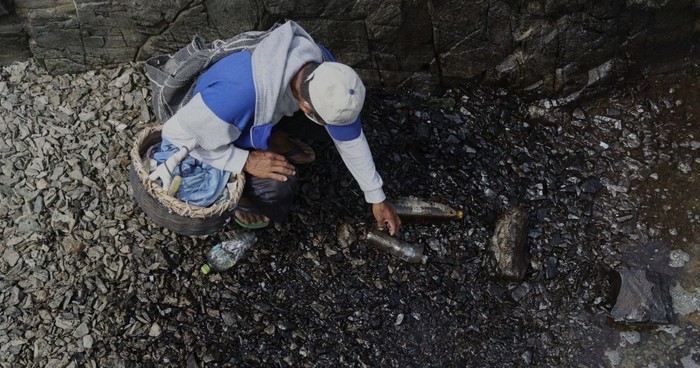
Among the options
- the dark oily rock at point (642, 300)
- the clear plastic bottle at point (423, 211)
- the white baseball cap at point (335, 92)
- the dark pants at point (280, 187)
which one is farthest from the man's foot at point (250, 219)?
the dark oily rock at point (642, 300)

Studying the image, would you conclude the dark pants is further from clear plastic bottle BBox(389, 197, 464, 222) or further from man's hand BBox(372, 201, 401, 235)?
clear plastic bottle BBox(389, 197, 464, 222)

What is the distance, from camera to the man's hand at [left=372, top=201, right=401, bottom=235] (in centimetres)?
464

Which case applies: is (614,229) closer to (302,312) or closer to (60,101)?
(302,312)

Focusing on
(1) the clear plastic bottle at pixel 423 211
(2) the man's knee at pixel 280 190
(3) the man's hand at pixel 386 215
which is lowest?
(1) the clear plastic bottle at pixel 423 211

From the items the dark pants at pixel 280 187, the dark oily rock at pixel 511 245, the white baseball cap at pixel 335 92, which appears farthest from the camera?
the dark oily rock at pixel 511 245

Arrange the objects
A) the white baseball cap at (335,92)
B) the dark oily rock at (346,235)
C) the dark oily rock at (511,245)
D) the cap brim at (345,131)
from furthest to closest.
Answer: the dark oily rock at (346,235) → the dark oily rock at (511,245) → the cap brim at (345,131) → the white baseball cap at (335,92)

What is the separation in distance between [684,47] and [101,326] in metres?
5.36

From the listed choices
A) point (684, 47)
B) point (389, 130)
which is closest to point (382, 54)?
point (389, 130)

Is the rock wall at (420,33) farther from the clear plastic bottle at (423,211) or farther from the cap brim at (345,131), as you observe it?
the cap brim at (345,131)

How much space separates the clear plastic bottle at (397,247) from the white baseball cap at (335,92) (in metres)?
1.60

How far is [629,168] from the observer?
563cm

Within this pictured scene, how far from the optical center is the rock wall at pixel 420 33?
17.5 feet

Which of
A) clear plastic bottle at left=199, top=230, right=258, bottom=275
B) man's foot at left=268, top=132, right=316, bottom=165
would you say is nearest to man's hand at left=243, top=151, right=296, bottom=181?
man's foot at left=268, top=132, right=316, bottom=165

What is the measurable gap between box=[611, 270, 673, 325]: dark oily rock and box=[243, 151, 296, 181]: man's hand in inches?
106
